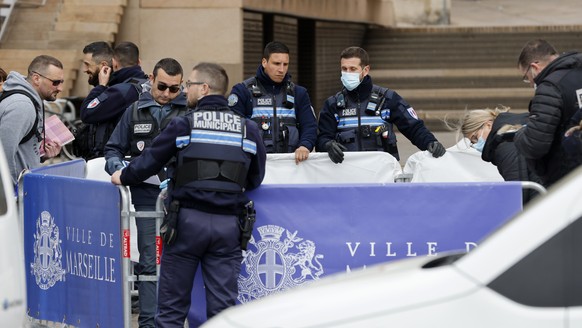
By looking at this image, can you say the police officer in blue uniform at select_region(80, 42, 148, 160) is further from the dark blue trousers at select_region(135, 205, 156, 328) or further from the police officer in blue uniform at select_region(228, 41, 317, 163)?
the dark blue trousers at select_region(135, 205, 156, 328)

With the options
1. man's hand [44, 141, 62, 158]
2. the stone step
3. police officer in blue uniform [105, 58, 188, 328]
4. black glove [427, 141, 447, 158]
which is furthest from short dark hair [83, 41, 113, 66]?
the stone step

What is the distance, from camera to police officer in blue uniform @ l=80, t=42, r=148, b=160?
948cm

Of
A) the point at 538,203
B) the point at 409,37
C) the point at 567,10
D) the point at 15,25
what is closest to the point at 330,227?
the point at 538,203

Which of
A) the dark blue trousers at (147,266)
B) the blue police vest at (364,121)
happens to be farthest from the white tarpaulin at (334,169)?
the dark blue trousers at (147,266)

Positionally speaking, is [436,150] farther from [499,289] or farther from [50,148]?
[499,289]

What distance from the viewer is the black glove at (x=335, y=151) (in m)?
9.24

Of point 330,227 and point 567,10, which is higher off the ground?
point 567,10

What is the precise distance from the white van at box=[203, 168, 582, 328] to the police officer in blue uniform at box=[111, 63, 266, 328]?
267 cm

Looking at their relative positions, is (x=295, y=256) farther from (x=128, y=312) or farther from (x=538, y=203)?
(x=538, y=203)

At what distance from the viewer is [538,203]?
4.18 meters

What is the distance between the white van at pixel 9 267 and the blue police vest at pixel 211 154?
3.12 ft

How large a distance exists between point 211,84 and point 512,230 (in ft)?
10.9

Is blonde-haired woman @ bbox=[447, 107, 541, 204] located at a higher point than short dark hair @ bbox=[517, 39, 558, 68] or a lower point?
lower

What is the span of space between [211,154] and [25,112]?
2463 mm
